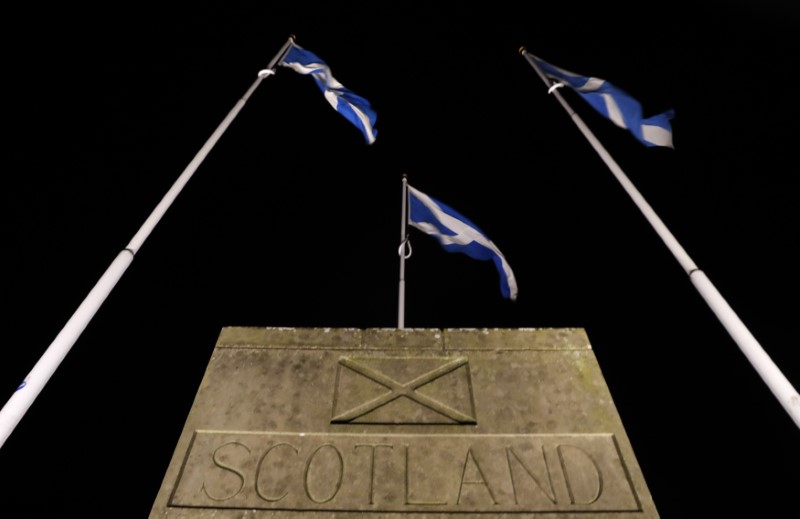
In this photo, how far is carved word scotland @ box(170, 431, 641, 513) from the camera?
11.1ft

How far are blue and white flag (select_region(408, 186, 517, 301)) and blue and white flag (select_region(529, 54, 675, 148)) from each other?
2.18 m

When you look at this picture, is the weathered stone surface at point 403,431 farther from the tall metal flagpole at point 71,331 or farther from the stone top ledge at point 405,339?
the tall metal flagpole at point 71,331

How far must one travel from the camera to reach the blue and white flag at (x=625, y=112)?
5.46 metres

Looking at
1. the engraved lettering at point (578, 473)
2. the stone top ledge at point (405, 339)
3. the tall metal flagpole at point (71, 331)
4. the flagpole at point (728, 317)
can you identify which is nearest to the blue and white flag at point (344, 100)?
the tall metal flagpole at point (71, 331)

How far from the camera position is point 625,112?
18.9 ft

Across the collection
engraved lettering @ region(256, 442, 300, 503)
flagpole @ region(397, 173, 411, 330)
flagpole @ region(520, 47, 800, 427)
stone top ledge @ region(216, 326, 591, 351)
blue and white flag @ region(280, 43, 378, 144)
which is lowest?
flagpole @ region(397, 173, 411, 330)

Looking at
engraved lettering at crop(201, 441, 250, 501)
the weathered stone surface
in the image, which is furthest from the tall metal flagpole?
engraved lettering at crop(201, 441, 250, 501)

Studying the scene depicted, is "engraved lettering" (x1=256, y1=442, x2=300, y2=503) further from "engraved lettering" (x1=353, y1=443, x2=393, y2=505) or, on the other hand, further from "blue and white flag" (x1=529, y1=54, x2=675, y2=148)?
"blue and white flag" (x1=529, y1=54, x2=675, y2=148)

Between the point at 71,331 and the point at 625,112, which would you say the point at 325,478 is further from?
the point at 625,112

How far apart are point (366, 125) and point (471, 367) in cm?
329

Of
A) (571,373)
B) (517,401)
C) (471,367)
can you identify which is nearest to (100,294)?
(471,367)

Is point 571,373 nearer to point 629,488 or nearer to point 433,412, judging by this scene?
point 629,488

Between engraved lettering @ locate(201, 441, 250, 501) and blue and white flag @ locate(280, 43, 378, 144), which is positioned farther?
blue and white flag @ locate(280, 43, 378, 144)

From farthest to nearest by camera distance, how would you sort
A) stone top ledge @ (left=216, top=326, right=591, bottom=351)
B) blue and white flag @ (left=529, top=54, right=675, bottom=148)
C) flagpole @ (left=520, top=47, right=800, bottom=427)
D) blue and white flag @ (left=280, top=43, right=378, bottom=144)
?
blue and white flag @ (left=280, top=43, right=378, bottom=144), blue and white flag @ (left=529, top=54, right=675, bottom=148), stone top ledge @ (left=216, top=326, right=591, bottom=351), flagpole @ (left=520, top=47, right=800, bottom=427)
